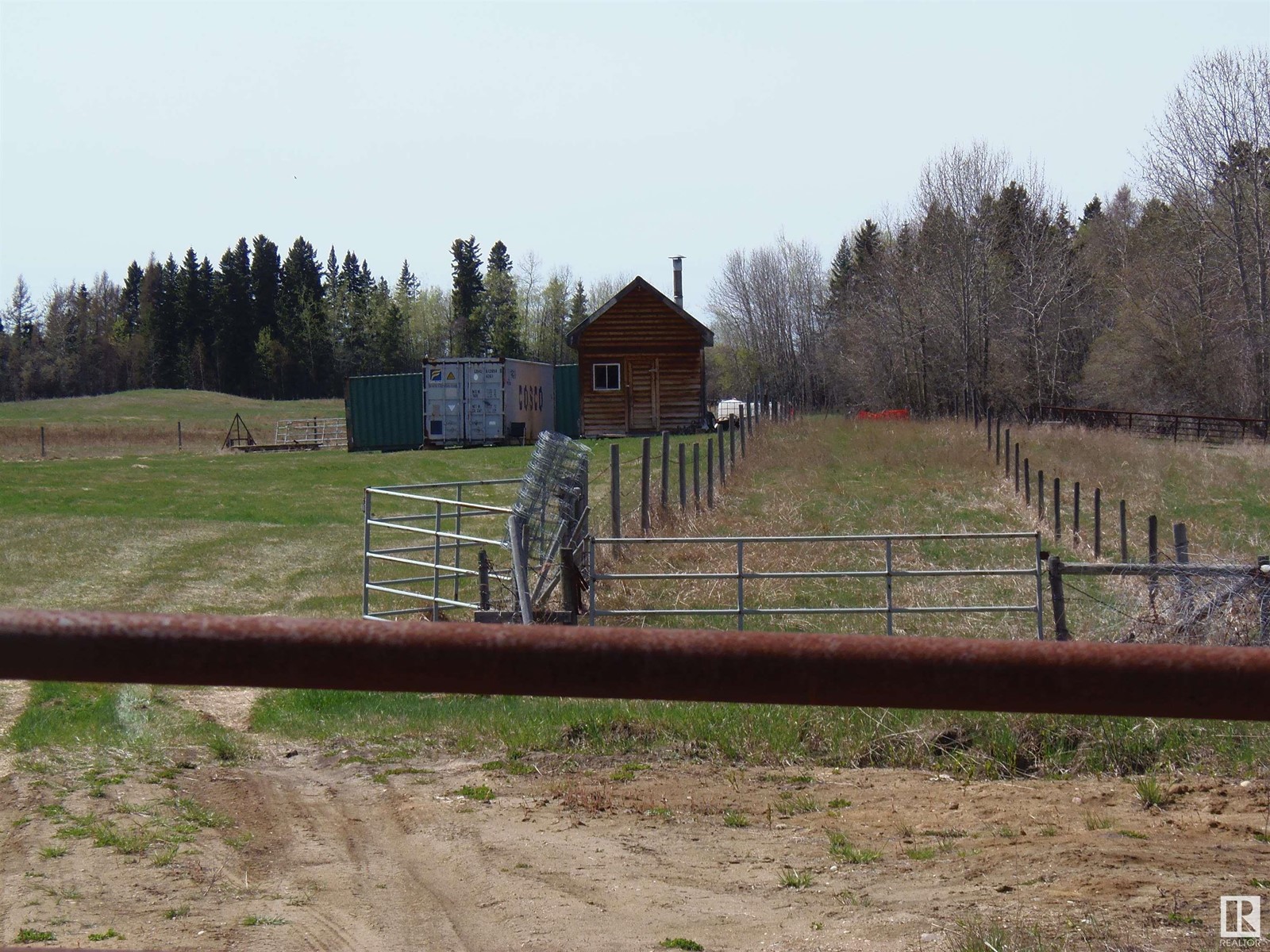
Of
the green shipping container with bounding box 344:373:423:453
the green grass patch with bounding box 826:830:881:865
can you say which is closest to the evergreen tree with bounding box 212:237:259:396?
the green shipping container with bounding box 344:373:423:453

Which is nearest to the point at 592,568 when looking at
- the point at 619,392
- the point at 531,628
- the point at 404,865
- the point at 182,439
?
the point at 404,865

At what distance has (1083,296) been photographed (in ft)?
217

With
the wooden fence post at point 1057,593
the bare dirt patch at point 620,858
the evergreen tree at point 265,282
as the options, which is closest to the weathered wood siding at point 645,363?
the wooden fence post at point 1057,593

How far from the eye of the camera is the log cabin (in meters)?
46.9

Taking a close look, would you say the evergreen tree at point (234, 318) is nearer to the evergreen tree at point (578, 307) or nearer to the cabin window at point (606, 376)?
the evergreen tree at point (578, 307)

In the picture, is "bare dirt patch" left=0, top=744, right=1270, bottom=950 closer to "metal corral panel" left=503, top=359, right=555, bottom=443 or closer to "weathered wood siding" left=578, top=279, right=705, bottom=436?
"metal corral panel" left=503, top=359, right=555, bottom=443

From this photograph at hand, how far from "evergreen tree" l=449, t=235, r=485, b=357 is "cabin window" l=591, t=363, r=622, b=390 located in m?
67.0

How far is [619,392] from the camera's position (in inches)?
1859

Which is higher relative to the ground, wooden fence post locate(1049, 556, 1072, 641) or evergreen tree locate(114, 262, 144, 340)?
evergreen tree locate(114, 262, 144, 340)

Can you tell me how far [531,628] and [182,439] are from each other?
62.2m

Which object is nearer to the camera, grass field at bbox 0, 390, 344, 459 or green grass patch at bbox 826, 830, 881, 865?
green grass patch at bbox 826, 830, 881, 865

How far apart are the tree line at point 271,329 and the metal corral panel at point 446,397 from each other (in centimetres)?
5619

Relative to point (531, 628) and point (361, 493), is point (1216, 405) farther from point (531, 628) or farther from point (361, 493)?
point (531, 628)

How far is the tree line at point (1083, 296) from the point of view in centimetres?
4812
